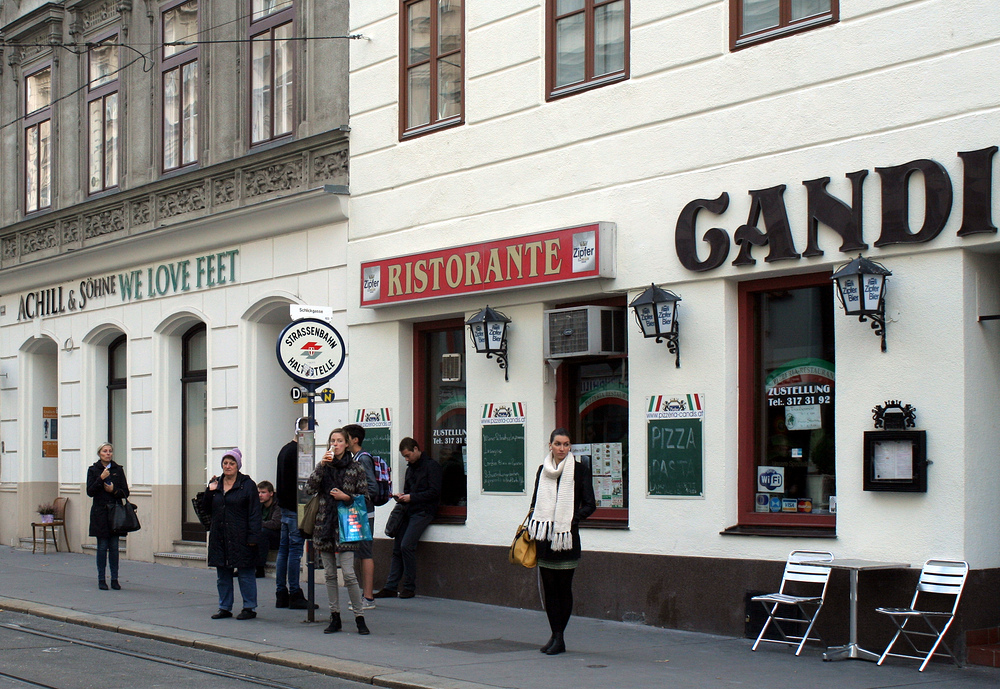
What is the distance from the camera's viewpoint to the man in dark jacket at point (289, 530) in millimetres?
13359

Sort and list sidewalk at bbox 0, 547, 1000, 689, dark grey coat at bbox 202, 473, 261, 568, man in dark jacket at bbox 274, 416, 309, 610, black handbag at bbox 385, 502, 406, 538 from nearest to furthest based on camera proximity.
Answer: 1. sidewalk at bbox 0, 547, 1000, 689
2. dark grey coat at bbox 202, 473, 261, 568
3. man in dark jacket at bbox 274, 416, 309, 610
4. black handbag at bbox 385, 502, 406, 538

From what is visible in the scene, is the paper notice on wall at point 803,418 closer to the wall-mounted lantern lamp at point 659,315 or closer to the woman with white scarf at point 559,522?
the wall-mounted lantern lamp at point 659,315

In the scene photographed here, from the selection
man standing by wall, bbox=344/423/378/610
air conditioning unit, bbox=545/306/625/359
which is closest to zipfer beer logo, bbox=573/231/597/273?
air conditioning unit, bbox=545/306/625/359

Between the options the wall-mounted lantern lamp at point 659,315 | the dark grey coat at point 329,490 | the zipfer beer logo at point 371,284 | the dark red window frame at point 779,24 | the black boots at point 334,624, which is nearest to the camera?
the dark red window frame at point 779,24

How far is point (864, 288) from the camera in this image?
10.3 metres

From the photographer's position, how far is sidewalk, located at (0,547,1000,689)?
9492 mm

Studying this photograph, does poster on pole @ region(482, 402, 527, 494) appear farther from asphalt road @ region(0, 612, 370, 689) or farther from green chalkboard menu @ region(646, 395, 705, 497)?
asphalt road @ region(0, 612, 370, 689)

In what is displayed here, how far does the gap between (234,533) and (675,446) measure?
14.1 ft

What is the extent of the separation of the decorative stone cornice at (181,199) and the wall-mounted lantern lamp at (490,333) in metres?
3.28

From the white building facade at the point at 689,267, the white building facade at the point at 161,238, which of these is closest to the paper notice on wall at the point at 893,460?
the white building facade at the point at 689,267

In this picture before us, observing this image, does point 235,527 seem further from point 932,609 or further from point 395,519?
point 932,609

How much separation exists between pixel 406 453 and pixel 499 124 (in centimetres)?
371

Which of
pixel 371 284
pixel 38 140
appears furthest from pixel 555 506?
pixel 38 140

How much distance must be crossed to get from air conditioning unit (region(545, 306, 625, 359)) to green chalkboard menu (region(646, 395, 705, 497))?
2.64ft
